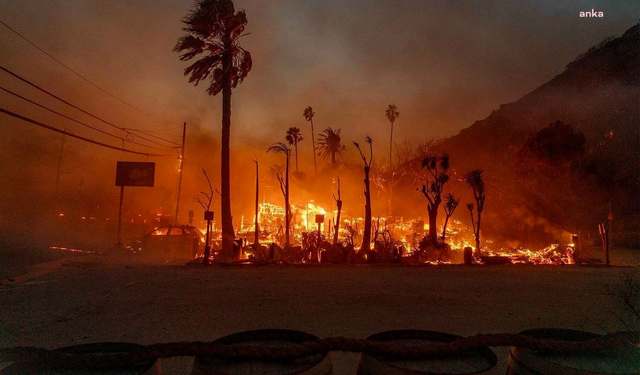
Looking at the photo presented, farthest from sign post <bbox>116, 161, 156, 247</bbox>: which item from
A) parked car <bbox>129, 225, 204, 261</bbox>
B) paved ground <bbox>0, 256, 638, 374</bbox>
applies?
paved ground <bbox>0, 256, 638, 374</bbox>

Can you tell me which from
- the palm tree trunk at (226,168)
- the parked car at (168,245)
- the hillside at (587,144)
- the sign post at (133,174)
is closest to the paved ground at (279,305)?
the palm tree trunk at (226,168)

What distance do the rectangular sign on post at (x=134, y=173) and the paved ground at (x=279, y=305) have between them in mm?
16265

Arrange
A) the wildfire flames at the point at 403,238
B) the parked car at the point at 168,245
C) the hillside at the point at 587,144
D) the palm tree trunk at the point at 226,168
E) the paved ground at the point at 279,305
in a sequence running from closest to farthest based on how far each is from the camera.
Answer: the paved ground at the point at 279,305 < the wildfire flames at the point at 403,238 < the palm tree trunk at the point at 226,168 < the parked car at the point at 168,245 < the hillside at the point at 587,144

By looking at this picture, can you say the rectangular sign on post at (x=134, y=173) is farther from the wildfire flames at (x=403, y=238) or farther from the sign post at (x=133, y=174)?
the wildfire flames at (x=403, y=238)

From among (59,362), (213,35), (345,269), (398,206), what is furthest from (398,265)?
(398,206)

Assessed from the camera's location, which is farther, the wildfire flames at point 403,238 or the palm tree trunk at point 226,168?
the palm tree trunk at point 226,168

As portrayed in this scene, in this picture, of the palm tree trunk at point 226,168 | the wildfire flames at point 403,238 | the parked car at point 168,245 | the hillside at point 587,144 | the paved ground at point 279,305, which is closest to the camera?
the paved ground at point 279,305

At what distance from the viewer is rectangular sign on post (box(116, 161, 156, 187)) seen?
85.4 feet

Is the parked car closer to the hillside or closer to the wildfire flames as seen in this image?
the wildfire flames

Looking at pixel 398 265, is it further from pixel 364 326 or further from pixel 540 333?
pixel 540 333

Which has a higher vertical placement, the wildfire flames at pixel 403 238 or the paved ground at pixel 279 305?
the wildfire flames at pixel 403 238

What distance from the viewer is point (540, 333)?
2.06m

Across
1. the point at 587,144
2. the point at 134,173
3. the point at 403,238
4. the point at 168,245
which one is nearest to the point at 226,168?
the point at 168,245

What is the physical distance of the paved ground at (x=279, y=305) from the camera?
5.46 meters
